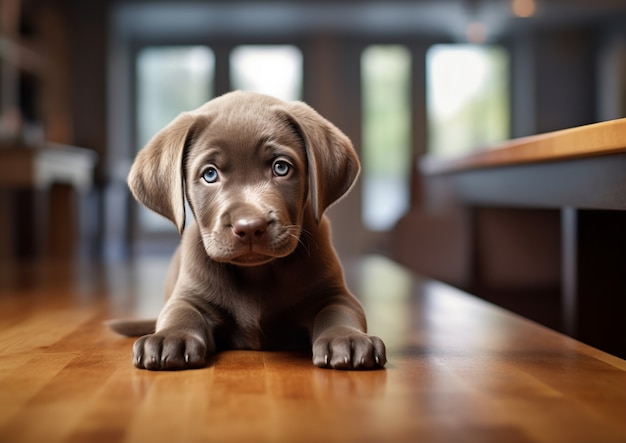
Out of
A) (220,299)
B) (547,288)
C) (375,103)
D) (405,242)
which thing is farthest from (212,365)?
(375,103)

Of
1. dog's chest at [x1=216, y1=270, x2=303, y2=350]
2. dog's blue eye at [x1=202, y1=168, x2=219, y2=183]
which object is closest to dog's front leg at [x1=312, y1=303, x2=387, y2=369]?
dog's chest at [x1=216, y1=270, x2=303, y2=350]

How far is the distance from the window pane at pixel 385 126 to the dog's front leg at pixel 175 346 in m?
9.19

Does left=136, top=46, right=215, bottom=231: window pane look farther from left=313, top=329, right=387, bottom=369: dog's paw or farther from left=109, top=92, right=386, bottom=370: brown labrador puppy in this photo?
left=313, top=329, right=387, bottom=369: dog's paw

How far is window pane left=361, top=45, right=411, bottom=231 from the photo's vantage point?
424 inches

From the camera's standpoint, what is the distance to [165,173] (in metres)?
1.63

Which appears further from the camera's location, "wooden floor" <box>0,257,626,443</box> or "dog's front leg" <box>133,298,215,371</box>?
"dog's front leg" <box>133,298,215,371</box>

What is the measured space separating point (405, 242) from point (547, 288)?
126 centimetres

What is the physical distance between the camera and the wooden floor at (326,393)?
3.78 feet

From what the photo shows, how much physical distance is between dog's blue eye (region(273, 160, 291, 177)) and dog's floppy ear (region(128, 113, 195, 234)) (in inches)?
7.6

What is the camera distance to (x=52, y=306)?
9.00 ft

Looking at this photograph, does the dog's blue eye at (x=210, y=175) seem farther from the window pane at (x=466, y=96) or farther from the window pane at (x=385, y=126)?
the window pane at (x=466, y=96)

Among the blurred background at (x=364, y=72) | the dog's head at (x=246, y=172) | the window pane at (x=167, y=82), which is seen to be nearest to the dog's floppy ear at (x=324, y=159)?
the dog's head at (x=246, y=172)

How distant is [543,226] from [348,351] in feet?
8.94

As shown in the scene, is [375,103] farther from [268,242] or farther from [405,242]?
[268,242]
